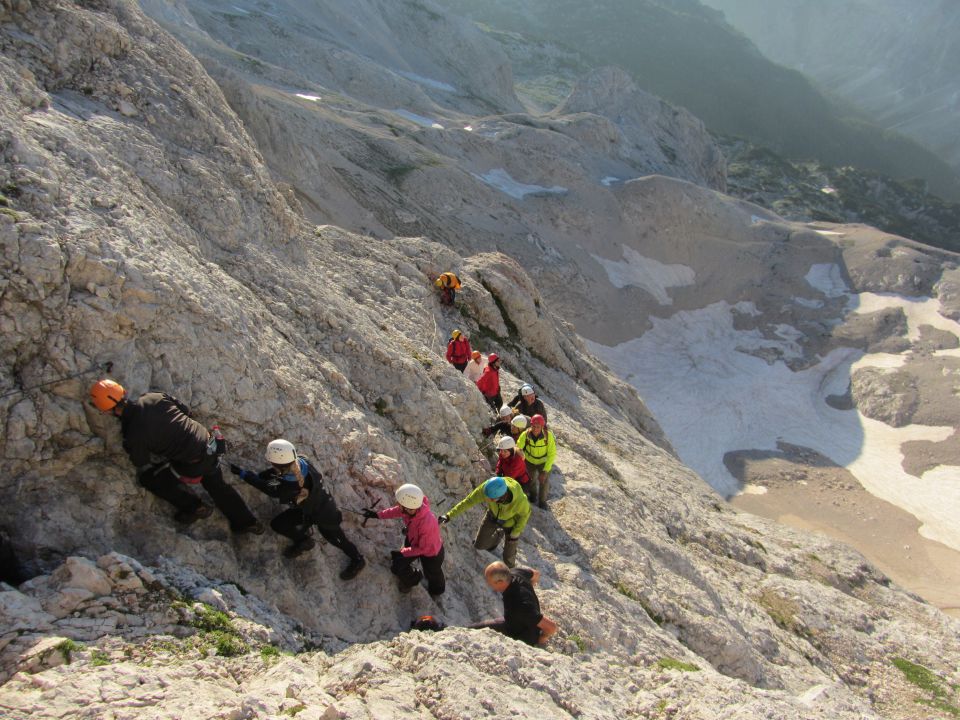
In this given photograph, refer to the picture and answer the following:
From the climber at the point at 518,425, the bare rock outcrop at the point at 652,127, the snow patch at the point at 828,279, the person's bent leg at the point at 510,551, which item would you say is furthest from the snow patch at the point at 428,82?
the person's bent leg at the point at 510,551

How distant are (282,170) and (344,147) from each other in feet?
36.3

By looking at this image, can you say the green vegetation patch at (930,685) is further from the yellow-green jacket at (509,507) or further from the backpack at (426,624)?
the backpack at (426,624)

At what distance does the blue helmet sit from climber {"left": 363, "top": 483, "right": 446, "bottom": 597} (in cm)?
110

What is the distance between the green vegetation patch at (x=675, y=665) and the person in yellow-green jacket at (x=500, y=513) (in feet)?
8.13

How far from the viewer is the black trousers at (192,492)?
661 centimetres

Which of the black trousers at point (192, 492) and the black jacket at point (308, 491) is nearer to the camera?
the black trousers at point (192, 492)

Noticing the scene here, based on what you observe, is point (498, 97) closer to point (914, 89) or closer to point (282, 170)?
point (282, 170)

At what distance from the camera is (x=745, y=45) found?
177250mm

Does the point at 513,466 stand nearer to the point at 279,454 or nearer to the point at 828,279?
the point at 279,454

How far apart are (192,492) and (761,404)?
35.1 meters

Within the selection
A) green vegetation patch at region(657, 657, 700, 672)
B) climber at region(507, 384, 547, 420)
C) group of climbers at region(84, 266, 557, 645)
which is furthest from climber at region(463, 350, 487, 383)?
green vegetation patch at region(657, 657, 700, 672)

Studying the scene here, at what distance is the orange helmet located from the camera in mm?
6305

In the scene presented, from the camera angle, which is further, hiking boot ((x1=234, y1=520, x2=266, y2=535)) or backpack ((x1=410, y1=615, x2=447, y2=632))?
backpack ((x1=410, y1=615, x2=447, y2=632))

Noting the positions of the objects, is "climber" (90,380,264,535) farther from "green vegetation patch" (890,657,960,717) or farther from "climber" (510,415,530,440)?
"green vegetation patch" (890,657,960,717)
